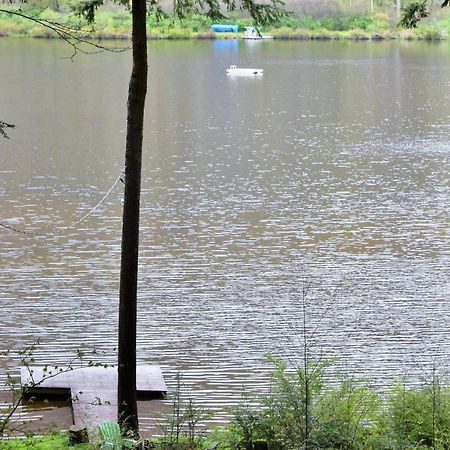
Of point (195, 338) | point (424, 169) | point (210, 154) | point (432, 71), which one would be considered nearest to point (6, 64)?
point (432, 71)

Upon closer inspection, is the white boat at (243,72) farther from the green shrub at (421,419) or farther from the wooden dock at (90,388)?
the green shrub at (421,419)

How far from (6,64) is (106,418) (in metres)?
44.3

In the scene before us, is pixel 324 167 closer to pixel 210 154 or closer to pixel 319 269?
pixel 210 154

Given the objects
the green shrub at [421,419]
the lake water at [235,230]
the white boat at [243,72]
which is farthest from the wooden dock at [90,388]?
the white boat at [243,72]

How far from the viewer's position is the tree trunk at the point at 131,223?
777cm

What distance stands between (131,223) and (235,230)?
11.5 m

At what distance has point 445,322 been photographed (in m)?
13.9

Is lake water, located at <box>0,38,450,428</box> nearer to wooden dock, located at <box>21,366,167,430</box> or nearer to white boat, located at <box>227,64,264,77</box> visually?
wooden dock, located at <box>21,366,167,430</box>

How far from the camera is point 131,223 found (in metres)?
7.98

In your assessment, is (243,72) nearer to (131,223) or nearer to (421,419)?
(131,223)

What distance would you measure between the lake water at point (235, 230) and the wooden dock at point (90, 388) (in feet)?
2.30

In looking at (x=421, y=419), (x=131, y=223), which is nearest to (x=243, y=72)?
(x=131, y=223)

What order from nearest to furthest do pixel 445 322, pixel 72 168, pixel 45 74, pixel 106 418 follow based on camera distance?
pixel 106 418
pixel 445 322
pixel 72 168
pixel 45 74

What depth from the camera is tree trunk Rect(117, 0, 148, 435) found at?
25.5 ft
